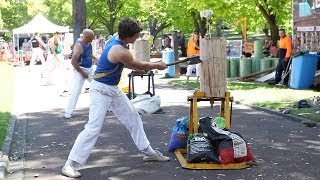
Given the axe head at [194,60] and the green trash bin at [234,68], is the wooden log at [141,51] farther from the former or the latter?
the green trash bin at [234,68]

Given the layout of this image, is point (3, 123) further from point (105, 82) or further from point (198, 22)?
point (198, 22)

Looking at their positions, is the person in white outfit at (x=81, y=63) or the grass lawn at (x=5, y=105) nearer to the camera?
the grass lawn at (x=5, y=105)

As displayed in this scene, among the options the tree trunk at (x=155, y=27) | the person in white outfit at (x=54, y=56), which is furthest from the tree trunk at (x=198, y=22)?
the person in white outfit at (x=54, y=56)

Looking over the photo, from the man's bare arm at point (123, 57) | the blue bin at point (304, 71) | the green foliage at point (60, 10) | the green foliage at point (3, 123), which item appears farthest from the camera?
the green foliage at point (60, 10)

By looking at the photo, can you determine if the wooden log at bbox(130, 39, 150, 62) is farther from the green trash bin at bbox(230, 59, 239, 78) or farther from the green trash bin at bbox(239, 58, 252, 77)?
the green trash bin at bbox(230, 59, 239, 78)

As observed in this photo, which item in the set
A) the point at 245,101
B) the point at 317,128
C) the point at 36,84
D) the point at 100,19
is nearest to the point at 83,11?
the point at 36,84

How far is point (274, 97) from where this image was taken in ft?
49.9

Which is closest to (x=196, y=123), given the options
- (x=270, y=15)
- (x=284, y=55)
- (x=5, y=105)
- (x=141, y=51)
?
(x=141, y=51)

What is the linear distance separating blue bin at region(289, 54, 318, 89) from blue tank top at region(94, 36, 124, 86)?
1158 cm

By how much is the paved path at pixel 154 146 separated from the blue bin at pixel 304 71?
4.26 m

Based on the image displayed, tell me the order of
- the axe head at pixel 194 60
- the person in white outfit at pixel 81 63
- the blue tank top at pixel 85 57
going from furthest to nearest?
the blue tank top at pixel 85 57
the person in white outfit at pixel 81 63
the axe head at pixel 194 60

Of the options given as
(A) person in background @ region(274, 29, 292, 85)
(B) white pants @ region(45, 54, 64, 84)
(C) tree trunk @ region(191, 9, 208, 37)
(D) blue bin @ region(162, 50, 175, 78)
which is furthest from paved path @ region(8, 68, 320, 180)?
(C) tree trunk @ region(191, 9, 208, 37)

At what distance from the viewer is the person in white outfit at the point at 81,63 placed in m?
11.9

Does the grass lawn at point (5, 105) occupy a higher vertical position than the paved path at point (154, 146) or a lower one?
higher
